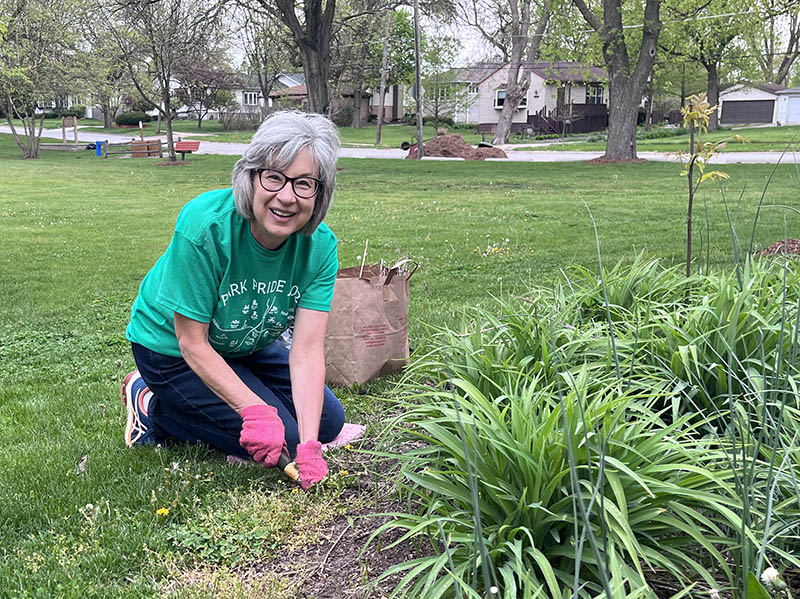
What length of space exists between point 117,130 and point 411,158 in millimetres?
28313

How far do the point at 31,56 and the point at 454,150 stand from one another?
546 inches

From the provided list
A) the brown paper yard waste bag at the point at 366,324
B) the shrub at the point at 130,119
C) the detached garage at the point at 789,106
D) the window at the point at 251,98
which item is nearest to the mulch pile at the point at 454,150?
the brown paper yard waste bag at the point at 366,324

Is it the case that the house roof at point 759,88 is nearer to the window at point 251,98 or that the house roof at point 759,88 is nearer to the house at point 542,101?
the house at point 542,101

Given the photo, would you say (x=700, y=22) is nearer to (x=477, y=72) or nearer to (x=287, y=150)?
(x=287, y=150)

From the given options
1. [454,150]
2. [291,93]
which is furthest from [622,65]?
[291,93]

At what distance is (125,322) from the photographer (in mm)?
4863

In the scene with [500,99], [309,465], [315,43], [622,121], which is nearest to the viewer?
[309,465]

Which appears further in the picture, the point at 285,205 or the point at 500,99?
the point at 500,99

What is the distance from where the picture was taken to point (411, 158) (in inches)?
926

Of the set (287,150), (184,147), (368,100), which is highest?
(368,100)

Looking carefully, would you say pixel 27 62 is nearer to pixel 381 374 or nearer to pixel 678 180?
pixel 678 180

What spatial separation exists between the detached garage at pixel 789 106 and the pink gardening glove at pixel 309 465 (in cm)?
5327

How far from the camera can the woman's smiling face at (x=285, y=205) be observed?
7.80ft

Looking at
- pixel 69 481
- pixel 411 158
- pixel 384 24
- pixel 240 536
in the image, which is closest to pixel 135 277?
pixel 69 481
